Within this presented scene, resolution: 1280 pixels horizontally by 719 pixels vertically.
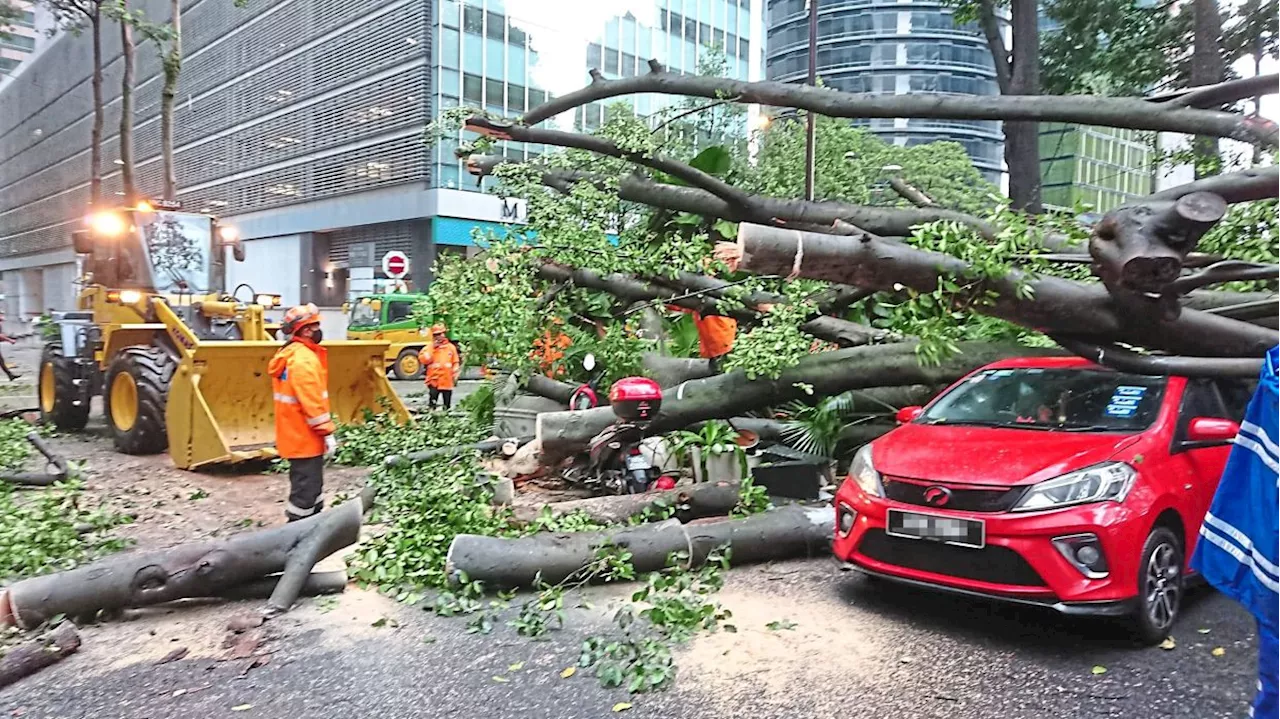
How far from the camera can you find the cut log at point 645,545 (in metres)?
5.43

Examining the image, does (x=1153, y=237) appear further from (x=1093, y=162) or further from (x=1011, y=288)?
(x=1093, y=162)

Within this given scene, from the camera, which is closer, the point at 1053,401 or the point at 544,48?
the point at 1053,401

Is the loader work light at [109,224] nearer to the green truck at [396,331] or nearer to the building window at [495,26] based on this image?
the green truck at [396,331]

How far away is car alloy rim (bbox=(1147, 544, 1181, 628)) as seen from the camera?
15.1 ft

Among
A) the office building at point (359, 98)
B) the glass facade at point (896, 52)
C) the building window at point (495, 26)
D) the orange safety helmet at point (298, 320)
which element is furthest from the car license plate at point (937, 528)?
the glass facade at point (896, 52)

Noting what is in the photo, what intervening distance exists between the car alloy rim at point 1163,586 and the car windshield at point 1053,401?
0.68 meters

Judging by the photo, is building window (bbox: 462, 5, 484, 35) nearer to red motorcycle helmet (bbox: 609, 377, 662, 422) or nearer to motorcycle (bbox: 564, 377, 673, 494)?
motorcycle (bbox: 564, 377, 673, 494)

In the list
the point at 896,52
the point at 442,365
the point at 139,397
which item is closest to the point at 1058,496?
the point at 139,397

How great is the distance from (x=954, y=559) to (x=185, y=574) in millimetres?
4135

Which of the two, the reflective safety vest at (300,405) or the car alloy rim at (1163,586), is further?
the reflective safety vest at (300,405)

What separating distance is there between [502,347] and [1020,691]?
17.7ft

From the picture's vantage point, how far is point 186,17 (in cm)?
4438

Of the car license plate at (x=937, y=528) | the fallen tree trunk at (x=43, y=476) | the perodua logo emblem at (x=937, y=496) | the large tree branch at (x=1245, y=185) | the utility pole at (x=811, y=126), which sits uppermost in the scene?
the utility pole at (x=811, y=126)

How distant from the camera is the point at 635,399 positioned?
7176 mm
